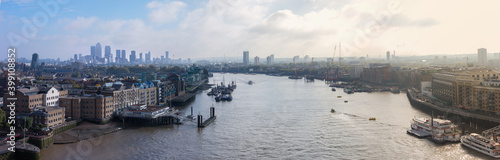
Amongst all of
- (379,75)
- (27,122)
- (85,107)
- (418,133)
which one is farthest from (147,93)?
(379,75)

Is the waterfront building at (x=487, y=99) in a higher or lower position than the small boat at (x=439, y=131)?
higher

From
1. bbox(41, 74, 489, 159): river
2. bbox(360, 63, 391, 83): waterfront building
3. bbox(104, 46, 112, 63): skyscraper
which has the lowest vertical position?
bbox(41, 74, 489, 159): river

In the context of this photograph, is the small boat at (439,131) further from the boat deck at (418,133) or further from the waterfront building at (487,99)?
the waterfront building at (487,99)

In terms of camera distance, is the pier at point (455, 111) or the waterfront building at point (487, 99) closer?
the pier at point (455, 111)

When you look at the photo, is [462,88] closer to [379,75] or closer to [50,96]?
[50,96]

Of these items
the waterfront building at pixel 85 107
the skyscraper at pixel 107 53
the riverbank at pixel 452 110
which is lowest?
the riverbank at pixel 452 110

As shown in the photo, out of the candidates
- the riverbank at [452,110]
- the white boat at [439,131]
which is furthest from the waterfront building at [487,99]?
the white boat at [439,131]

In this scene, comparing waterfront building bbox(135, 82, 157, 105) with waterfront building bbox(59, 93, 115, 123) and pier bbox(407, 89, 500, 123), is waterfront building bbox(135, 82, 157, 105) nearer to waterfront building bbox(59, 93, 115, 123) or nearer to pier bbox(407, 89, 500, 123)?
waterfront building bbox(59, 93, 115, 123)

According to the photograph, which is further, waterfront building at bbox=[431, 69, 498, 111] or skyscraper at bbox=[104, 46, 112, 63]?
skyscraper at bbox=[104, 46, 112, 63]

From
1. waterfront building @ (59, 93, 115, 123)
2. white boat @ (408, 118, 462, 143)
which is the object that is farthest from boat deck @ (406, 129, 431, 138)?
waterfront building @ (59, 93, 115, 123)
